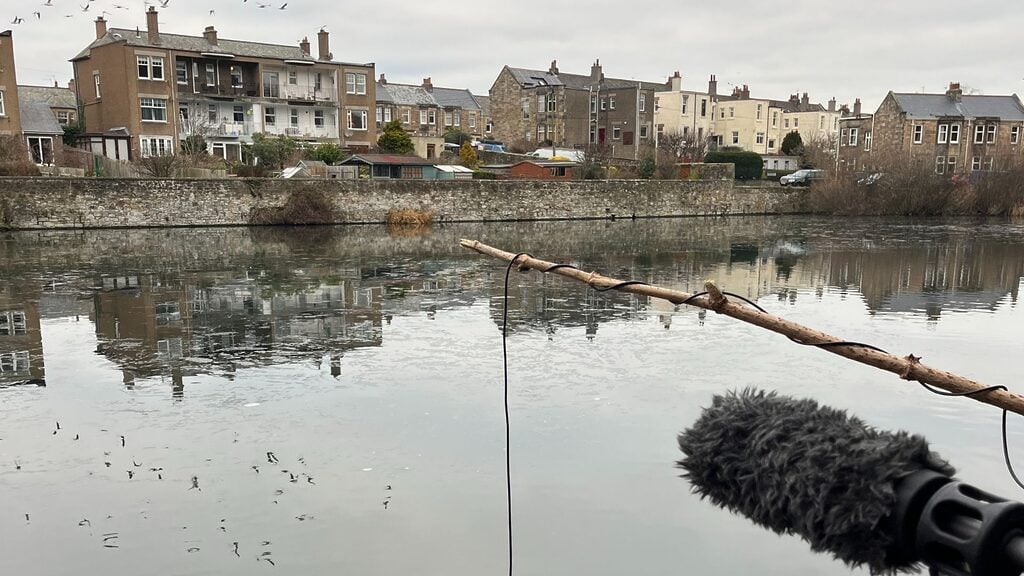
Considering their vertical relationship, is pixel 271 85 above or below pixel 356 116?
above

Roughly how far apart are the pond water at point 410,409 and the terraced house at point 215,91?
28.4m

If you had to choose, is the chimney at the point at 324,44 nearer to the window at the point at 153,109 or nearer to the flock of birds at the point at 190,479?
the window at the point at 153,109

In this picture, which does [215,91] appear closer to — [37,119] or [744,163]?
[37,119]

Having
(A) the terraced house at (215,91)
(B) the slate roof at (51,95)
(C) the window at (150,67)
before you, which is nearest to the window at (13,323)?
(A) the terraced house at (215,91)

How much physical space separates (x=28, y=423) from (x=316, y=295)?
824cm

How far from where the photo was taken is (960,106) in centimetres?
5906

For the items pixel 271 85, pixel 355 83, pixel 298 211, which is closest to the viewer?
pixel 298 211

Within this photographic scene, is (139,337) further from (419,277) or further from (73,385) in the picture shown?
(419,277)

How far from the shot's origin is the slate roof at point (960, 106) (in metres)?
58.2

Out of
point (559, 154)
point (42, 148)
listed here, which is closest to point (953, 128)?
point (559, 154)

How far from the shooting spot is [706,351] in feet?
37.2

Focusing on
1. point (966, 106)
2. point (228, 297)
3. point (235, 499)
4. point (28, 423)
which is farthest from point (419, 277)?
point (966, 106)

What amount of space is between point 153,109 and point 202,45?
219 inches

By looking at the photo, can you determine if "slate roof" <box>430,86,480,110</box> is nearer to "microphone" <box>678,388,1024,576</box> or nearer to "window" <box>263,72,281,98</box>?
"window" <box>263,72,281,98</box>
